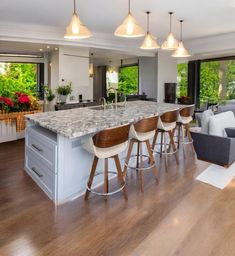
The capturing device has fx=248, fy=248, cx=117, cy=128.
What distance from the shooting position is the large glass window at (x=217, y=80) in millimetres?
8328

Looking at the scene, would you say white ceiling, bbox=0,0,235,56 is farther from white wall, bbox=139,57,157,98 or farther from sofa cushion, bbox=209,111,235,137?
sofa cushion, bbox=209,111,235,137

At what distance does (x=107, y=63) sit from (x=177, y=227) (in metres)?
9.86

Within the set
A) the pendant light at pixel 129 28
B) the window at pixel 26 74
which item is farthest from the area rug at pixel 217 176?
the window at pixel 26 74

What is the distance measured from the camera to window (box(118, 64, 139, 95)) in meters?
9.79

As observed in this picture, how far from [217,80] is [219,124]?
491cm

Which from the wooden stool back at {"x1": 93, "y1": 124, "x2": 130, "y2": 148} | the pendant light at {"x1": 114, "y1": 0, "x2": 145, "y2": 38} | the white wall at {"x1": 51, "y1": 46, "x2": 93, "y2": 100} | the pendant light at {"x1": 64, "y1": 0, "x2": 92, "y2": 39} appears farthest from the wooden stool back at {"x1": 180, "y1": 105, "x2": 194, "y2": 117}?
the white wall at {"x1": 51, "y1": 46, "x2": 93, "y2": 100}

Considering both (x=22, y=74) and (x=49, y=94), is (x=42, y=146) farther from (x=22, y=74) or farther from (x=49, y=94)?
(x=22, y=74)

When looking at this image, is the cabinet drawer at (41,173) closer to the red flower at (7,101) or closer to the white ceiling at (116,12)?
the red flower at (7,101)

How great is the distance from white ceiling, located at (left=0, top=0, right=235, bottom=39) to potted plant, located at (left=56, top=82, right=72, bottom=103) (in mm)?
1534

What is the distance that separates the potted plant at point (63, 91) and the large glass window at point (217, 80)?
4.97 metres

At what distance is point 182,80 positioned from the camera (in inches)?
380

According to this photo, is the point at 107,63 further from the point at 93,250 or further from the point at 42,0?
the point at 93,250

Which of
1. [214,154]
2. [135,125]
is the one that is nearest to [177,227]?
[135,125]

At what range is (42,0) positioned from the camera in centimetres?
393
